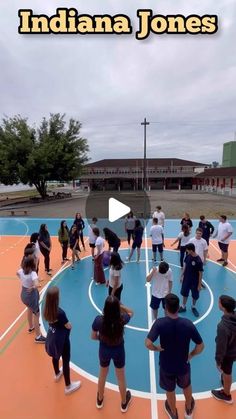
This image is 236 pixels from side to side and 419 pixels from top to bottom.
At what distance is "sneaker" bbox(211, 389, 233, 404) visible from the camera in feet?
12.6

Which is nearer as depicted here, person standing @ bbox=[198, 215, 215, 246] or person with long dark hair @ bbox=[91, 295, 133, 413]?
person with long dark hair @ bbox=[91, 295, 133, 413]

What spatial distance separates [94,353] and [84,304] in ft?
6.48

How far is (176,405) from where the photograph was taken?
3.80 meters

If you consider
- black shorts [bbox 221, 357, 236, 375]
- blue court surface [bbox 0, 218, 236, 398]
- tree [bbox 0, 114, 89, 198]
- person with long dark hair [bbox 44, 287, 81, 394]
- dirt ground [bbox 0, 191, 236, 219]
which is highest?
tree [bbox 0, 114, 89, 198]

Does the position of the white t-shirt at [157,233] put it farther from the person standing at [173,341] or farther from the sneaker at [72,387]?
the person standing at [173,341]

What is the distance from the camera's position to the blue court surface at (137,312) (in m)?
4.41

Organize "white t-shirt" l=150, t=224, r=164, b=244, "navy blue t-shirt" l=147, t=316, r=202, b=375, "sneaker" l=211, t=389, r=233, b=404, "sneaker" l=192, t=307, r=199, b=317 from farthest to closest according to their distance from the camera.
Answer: "white t-shirt" l=150, t=224, r=164, b=244 < "sneaker" l=192, t=307, r=199, b=317 < "sneaker" l=211, t=389, r=233, b=404 < "navy blue t-shirt" l=147, t=316, r=202, b=375

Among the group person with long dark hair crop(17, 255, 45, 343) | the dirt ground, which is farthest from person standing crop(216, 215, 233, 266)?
the dirt ground

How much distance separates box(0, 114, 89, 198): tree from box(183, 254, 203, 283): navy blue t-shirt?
28.0 meters

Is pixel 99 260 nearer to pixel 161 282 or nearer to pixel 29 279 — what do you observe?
pixel 161 282

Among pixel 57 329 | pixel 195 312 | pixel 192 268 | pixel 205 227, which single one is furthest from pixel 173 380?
pixel 205 227

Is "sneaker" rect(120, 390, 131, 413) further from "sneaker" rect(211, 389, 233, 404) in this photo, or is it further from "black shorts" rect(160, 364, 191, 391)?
"sneaker" rect(211, 389, 233, 404)

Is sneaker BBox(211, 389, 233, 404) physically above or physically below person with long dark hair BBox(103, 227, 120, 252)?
below

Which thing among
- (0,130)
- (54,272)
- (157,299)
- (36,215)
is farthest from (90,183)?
(157,299)
